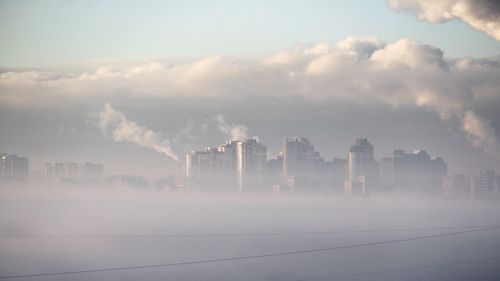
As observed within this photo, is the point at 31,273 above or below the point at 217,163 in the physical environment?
below

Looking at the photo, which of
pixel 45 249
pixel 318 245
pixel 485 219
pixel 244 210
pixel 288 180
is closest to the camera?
pixel 288 180

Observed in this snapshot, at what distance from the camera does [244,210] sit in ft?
454

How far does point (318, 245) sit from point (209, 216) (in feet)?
112

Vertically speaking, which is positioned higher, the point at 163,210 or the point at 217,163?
the point at 217,163

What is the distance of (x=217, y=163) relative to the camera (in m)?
93.8

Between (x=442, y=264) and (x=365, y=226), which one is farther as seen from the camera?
(x=365, y=226)

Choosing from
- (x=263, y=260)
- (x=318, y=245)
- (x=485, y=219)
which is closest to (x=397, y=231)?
(x=485, y=219)

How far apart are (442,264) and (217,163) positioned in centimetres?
3414

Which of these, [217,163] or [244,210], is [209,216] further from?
[217,163]

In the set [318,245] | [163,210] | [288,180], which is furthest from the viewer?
[163,210]

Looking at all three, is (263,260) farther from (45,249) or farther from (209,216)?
(209,216)

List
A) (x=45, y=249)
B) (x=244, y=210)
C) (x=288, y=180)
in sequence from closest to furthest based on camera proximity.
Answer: (x=288, y=180) → (x=45, y=249) → (x=244, y=210)

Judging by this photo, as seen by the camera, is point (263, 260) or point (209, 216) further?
point (209, 216)

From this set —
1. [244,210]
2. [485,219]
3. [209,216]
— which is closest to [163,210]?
[209,216]
